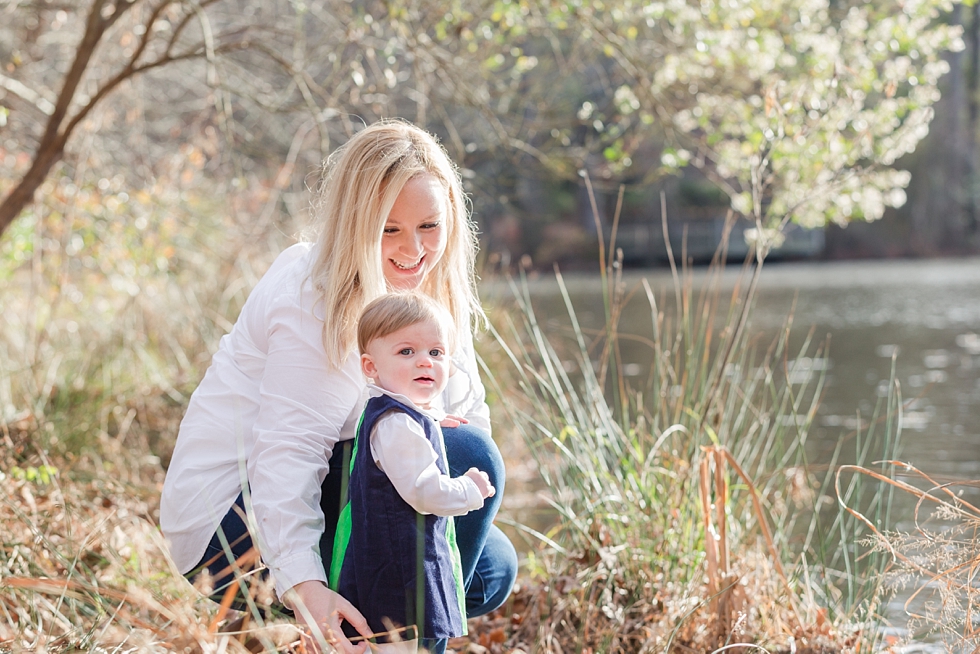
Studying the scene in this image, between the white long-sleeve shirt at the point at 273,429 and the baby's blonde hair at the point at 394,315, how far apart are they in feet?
0.46

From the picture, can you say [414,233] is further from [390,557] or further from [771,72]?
[771,72]

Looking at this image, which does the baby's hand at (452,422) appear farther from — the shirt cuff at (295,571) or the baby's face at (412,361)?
the shirt cuff at (295,571)

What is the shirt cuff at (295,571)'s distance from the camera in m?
1.78

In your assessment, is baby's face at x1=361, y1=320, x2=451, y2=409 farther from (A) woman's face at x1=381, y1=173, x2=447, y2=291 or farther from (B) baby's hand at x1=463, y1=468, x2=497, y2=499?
(A) woman's face at x1=381, y1=173, x2=447, y2=291

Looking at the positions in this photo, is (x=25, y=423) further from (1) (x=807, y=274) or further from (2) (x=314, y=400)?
(1) (x=807, y=274)

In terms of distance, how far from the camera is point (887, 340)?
33.3ft

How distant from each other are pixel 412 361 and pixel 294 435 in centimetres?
28

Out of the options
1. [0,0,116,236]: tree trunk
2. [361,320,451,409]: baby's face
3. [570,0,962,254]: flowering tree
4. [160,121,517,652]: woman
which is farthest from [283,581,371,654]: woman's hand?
[570,0,962,254]: flowering tree

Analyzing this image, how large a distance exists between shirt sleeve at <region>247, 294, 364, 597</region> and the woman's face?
245 millimetres

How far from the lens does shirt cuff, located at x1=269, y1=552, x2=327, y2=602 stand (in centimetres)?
178

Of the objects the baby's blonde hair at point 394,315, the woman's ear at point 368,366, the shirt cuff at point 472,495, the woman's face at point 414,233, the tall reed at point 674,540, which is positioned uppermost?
the woman's face at point 414,233

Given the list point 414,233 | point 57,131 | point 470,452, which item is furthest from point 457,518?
point 57,131

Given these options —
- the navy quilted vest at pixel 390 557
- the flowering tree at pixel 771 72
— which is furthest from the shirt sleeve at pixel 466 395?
the flowering tree at pixel 771 72

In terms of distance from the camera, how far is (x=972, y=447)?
17.4ft
